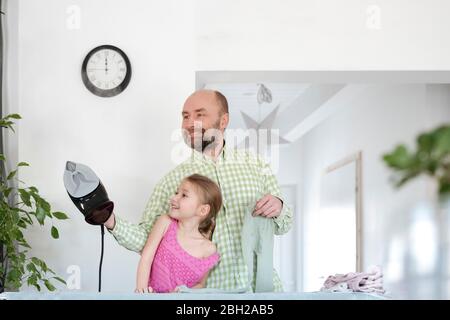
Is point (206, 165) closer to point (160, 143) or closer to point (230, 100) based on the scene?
point (160, 143)

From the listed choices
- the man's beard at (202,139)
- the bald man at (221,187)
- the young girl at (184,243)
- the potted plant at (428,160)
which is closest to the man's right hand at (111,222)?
the bald man at (221,187)

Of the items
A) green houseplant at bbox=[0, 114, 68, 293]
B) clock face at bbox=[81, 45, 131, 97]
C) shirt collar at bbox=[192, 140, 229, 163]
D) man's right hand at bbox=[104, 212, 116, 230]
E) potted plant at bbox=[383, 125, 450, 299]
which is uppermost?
clock face at bbox=[81, 45, 131, 97]

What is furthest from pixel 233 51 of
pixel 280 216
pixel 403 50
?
pixel 280 216

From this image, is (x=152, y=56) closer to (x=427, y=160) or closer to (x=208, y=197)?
(x=208, y=197)

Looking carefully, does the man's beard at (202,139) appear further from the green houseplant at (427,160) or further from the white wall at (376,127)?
the white wall at (376,127)

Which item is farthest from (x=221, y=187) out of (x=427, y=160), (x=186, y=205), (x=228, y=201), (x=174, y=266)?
(x=427, y=160)

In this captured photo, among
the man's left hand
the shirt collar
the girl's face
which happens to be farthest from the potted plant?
the shirt collar

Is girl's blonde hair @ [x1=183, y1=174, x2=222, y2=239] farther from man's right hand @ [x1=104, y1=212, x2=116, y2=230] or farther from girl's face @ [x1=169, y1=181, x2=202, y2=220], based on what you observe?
man's right hand @ [x1=104, y1=212, x2=116, y2=230]

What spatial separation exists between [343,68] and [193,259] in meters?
1.71

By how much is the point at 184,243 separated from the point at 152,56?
5.20 feet

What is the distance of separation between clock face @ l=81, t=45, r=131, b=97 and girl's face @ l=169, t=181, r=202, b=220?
1451 mm

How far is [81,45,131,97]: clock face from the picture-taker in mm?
2998

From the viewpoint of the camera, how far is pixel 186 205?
5.34ft

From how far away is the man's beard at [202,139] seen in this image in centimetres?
165
